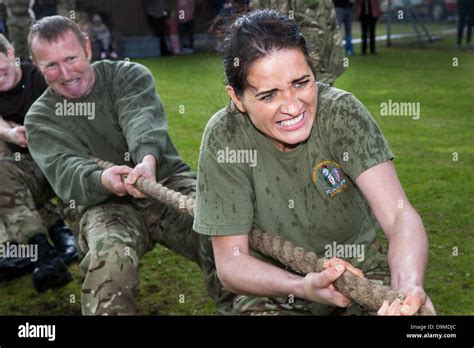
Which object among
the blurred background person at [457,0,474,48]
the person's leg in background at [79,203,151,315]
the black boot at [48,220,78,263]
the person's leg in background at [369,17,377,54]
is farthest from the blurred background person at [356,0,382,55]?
the person's leg in background at [79,203,151,315]

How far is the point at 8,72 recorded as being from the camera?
10.6 ft

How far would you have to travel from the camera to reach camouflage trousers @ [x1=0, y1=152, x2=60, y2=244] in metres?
2.97

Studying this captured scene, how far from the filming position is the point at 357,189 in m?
1.94

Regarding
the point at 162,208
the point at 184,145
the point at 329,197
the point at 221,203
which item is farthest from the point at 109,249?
the point at 184,145

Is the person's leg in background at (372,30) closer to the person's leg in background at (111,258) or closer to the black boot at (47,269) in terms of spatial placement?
the black boot at (47,269)

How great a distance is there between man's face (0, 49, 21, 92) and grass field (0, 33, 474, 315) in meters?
0.77

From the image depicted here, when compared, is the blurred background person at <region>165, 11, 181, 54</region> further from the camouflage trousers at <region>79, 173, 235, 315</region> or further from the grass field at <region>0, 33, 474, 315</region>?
the camouflage trousers at <region>79, 173, 235, 315</region>

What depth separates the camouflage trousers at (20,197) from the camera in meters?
2.97

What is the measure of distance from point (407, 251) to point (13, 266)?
2097 mm

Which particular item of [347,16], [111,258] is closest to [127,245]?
[111,258]

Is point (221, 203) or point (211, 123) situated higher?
point (211, 123)

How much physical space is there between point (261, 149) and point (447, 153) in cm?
320

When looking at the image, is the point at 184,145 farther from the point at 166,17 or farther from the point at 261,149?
the point at 166,17

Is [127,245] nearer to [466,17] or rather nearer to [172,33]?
[466,17]
